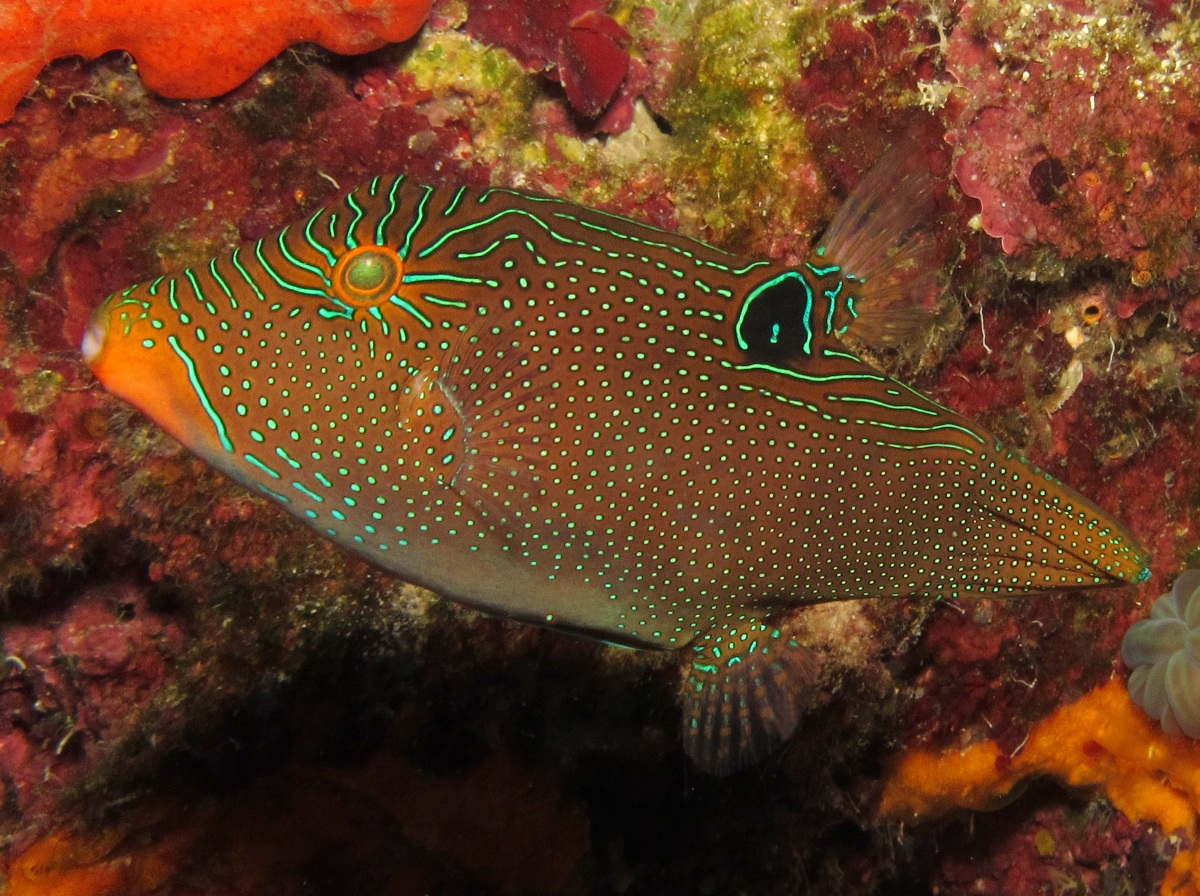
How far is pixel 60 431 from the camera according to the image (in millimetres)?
3939

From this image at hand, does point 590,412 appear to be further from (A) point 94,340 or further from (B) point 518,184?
(B) point 518,184

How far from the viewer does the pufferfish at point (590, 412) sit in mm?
2354

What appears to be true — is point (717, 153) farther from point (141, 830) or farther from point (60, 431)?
point (141, 830)

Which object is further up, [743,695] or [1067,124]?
[1067,124]

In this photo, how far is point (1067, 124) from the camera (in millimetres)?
3752

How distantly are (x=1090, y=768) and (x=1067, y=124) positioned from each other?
4884mm

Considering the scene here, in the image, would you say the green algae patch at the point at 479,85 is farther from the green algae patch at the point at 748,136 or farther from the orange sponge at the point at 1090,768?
the orange sponge at the point at 1090,768

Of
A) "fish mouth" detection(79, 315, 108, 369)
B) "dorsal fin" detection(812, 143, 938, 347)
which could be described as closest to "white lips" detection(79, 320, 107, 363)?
"fish mouth" detection(79, 315, 108, 369)

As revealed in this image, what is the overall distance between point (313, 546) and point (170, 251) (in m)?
1.60

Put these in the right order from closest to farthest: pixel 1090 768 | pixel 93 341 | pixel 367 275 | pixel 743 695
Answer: pixel 93 341, pixel 367 275, pixel 743 695, pixel 1090 768

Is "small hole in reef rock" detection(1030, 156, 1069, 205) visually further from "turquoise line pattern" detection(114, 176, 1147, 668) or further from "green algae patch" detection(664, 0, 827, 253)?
"turquoise line pattern" detection(114, 176, 1147, 668)

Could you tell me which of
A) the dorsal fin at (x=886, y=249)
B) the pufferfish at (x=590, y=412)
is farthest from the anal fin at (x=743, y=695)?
the dorsal fin at (x=886, y=249)

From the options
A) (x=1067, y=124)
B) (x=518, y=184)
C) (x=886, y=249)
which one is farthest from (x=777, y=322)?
(x=1067, y=124)

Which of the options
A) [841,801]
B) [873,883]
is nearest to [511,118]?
[841,801]
